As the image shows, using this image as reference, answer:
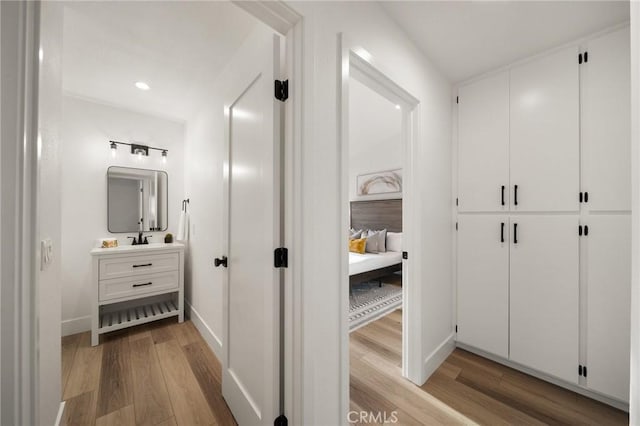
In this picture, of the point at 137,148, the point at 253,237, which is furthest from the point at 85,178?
the point at 253,237

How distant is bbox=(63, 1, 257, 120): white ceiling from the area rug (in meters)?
2.89

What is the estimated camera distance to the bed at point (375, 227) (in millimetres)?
3211

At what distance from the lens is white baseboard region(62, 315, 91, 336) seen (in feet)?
7.77

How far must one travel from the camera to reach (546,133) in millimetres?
1751

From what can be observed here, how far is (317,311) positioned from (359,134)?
3.81m

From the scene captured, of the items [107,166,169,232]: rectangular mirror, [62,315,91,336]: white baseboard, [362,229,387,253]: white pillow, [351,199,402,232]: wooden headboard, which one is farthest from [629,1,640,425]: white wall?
[62,315,91,336]: white baseboard

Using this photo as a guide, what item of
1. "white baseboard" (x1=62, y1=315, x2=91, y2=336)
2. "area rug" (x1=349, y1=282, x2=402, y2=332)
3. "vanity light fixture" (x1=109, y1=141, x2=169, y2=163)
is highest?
"vanity light fixture" (x1=109, y1=141, x2=169, y2=163)

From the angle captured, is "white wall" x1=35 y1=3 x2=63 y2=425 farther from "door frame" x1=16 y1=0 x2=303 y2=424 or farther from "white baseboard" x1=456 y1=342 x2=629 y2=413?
"white baseboard" x1=456 y1=342 x2=629 y2=413

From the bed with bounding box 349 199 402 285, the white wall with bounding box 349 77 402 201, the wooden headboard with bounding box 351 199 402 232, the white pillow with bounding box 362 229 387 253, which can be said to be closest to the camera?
the white wall with bounding box 349 77 402 201

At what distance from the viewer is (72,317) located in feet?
7.97

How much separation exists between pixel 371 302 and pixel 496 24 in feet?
Answer: 10.0

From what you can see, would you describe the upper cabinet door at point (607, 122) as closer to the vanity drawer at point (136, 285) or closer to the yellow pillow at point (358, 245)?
the yellow pillow at point (358, 245)

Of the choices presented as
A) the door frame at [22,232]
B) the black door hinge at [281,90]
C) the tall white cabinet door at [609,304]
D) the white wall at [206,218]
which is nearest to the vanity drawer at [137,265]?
the white wall at [206,218]

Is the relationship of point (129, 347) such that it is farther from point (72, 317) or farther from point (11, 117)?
point (11, 117)
